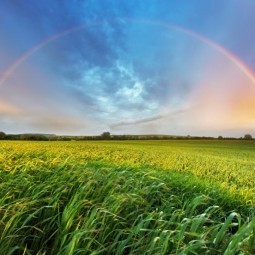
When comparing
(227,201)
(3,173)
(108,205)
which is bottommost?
(227,201)

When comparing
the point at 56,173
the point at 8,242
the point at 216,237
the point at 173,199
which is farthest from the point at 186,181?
the point at 8,242

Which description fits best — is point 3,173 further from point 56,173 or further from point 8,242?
point 8,242

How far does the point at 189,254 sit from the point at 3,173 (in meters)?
4.37

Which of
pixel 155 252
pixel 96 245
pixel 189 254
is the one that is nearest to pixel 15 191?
pixel 96 245

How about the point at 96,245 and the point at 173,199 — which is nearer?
the point at 96,245

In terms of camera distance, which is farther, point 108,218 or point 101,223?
point 108,218

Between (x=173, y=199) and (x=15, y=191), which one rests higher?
(x=15, y=191)

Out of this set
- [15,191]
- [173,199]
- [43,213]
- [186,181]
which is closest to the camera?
[43,213]

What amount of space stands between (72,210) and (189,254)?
1.64 meters

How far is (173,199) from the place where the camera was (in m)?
5.59

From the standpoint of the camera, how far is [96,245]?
3359mm

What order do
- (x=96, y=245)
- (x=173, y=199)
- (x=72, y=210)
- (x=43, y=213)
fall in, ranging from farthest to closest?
(x=173, y=199)
(x=43, y=213)
(x=72, y=210)
(x=96, y=245)

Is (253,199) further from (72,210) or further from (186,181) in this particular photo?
(72,210)

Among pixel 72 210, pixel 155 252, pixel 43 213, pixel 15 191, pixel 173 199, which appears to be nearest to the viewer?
pixel 155 252
